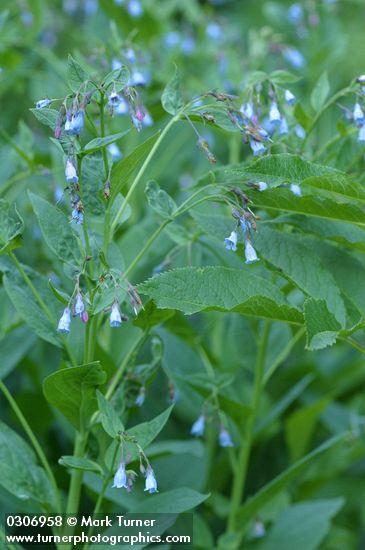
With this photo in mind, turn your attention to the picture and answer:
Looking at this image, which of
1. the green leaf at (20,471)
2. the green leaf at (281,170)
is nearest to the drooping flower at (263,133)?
the green leaf at (281,170)

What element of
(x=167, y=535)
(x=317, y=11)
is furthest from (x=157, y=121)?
(x=167, y=535)

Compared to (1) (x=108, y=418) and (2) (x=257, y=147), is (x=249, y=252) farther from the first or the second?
(1) (x=108, y=418)

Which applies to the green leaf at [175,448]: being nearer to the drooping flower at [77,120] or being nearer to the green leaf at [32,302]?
the green leaf at [32,302]

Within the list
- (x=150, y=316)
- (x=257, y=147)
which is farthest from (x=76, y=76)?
(x=150, y=316)

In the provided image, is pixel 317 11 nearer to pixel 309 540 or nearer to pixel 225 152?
pixel 225 152

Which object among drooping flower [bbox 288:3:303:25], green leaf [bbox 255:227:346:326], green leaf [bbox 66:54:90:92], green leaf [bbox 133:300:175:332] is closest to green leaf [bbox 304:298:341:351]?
green leaf [bbox 255:227:346:326]

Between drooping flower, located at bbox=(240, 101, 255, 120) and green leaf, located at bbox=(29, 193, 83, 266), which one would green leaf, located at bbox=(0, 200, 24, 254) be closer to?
green leaf, located at bbox=(29, 193, 83, 266)
